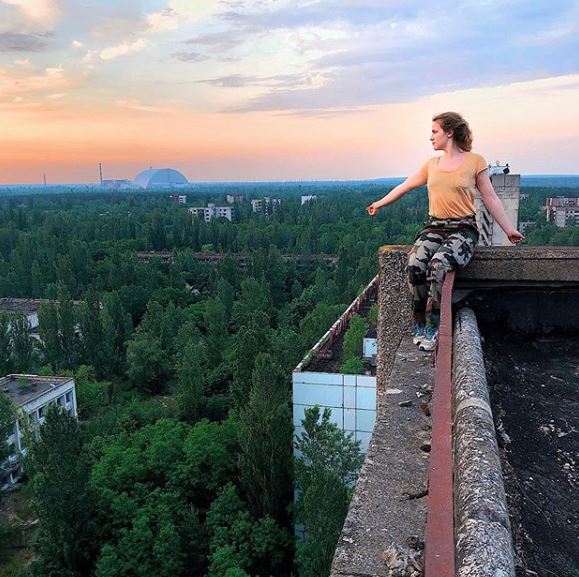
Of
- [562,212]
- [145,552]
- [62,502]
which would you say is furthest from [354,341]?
[562,212]

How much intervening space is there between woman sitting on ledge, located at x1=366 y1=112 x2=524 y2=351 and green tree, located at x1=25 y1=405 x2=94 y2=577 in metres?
11.0

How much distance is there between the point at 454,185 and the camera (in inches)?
112

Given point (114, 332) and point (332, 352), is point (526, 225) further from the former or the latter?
point (332, 352)

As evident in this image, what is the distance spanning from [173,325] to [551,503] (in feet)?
89.9

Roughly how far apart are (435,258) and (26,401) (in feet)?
61.2

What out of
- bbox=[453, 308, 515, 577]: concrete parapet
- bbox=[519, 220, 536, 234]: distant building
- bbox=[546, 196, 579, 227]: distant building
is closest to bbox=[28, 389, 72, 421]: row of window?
bbox=[453, 308, 515, 577]: concrete parapet

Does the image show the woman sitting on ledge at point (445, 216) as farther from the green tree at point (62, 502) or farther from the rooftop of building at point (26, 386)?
the rooftop of building at point (26, 386)

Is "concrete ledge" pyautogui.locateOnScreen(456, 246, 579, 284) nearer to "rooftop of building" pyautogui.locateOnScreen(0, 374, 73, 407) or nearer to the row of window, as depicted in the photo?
the row of window

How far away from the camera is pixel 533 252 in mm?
2939

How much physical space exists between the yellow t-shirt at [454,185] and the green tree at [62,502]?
1126cm

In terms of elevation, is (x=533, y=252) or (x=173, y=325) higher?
(x=533, y=252)

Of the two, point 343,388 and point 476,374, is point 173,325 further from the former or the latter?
point 476,374

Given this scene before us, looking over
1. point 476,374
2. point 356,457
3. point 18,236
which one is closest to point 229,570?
point 356,457

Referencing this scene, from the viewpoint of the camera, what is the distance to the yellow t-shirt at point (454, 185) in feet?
9.25
